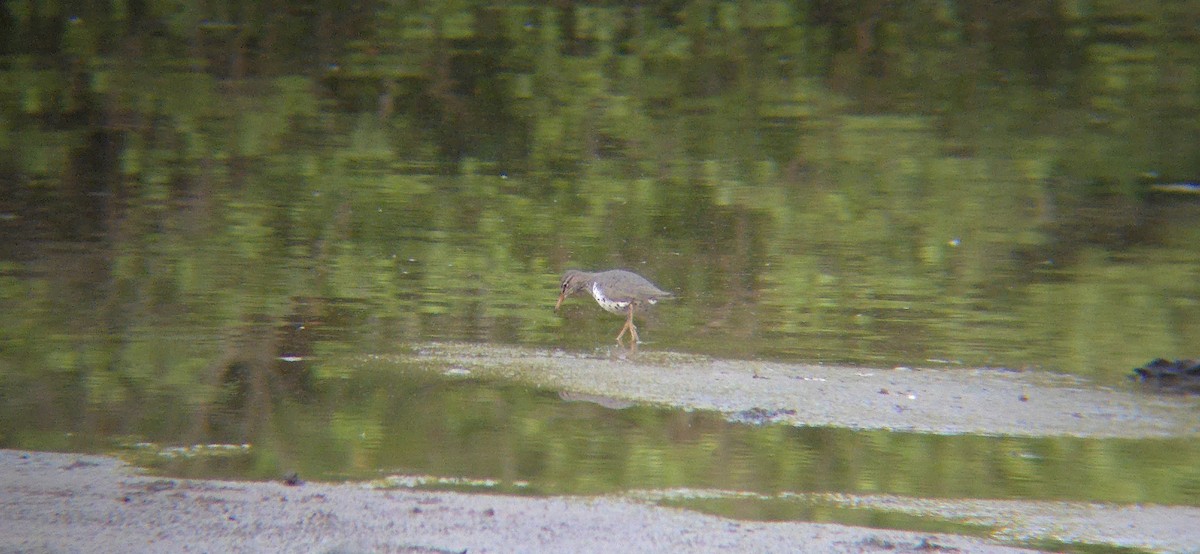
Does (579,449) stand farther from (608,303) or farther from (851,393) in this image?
(608,303)

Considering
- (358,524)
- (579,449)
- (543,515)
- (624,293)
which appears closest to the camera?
(358,524)

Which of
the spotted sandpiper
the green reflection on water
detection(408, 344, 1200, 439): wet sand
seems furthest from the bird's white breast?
the green reflection on water

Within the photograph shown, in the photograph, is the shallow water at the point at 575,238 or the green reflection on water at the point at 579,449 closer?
the green reflection on water at the point at 579,449

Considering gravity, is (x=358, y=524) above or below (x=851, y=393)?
above

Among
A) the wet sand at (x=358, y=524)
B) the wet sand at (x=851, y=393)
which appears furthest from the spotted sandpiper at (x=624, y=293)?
the wet sand at (x=358, y=524)

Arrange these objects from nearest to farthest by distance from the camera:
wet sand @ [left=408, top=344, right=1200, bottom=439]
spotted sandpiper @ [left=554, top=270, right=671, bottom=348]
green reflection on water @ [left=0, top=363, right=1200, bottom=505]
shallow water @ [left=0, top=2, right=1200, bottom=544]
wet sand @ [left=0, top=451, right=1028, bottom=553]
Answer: wet sand @ [left=0, top=451, right=1028, bottom=553], green reflection on water @ [left=0, top=363, right=1200, bottom=505], shallow water @ [left=0, top=2, right=1200, bottom=544], wet sand @ [left=408, top=344, right=1200, bottom=439], spotted sandpiper @ [left=554, top=270, right=671, bottom=348]

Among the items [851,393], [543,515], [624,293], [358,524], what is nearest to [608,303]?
[624,293]

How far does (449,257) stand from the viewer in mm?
7512

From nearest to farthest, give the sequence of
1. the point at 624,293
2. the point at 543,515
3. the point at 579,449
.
→ the point at 543,515, the point at 579,449, the point at 624,293

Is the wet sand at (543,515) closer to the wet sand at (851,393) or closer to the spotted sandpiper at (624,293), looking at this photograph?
the wet sand at (851,393)

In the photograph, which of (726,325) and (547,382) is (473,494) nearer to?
(547,382)

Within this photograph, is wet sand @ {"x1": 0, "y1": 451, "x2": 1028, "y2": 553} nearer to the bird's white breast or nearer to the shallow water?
the shallow water

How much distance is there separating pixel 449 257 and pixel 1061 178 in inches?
157

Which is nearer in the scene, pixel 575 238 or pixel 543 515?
pixel 543 515
